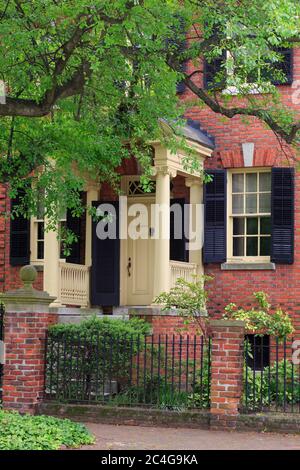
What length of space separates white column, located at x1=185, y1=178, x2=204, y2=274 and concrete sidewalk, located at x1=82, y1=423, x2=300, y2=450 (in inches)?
240

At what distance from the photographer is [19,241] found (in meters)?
19.3

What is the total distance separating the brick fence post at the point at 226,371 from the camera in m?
12.4

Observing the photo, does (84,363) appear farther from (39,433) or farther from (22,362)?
(39,433)

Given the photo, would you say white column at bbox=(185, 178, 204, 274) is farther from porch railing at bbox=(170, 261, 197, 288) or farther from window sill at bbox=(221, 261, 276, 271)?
window sill at bbox=(221, 261, 276, 271)

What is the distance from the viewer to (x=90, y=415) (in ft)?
43.2

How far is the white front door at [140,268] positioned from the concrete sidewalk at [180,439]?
6039 mm

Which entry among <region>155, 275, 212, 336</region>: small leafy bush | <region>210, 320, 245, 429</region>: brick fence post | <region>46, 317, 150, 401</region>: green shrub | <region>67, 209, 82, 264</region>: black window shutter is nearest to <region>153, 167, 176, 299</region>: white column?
<region>155, 275, 212, 336</region>: small leafy bush

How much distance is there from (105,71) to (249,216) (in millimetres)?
5882

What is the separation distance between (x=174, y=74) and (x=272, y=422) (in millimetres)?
5259

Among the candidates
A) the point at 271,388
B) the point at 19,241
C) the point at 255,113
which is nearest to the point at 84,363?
the point at 271,388

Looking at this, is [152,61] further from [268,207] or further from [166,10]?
[268,207]

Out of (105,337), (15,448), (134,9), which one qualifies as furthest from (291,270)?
(15,448)

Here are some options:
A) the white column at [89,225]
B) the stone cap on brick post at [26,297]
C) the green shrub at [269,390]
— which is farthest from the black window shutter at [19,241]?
the green shrub at [269,390]

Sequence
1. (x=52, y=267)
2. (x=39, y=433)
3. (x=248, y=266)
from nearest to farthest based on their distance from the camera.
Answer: (x=39, y=433), (x=52, y=267), (x=248, y=266)
